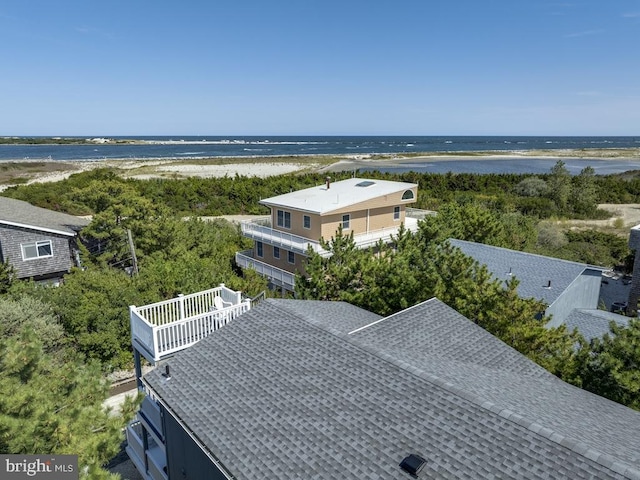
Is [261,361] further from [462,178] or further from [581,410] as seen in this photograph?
[462,178]

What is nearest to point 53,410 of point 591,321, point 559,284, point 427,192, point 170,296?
point 170,296

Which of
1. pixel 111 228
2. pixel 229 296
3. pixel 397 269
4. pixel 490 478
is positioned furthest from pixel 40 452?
pixel 111 228

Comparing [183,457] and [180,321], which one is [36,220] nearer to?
[180,321]

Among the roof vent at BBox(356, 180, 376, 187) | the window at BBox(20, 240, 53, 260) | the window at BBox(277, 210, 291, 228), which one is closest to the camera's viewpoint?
the window at BBox(20, 240, 53, 260)

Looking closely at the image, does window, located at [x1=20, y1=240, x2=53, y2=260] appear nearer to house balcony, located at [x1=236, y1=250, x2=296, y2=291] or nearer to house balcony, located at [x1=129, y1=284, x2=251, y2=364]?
house balcony, located at [x1=236, y1=250, x2=296, y2=291]

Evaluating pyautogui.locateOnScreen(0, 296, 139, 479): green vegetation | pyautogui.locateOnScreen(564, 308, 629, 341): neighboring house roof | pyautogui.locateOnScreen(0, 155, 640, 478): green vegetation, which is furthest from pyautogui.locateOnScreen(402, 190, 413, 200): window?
pyautogui.locateOnScreen(0, 296, 139, 479): green vegetation

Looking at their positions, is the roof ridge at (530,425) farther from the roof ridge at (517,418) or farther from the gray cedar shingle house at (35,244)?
the gray cedar shingle house at (35,244)

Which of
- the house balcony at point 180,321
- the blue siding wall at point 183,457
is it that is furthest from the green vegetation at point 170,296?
the blue siding wall at point 183,457
